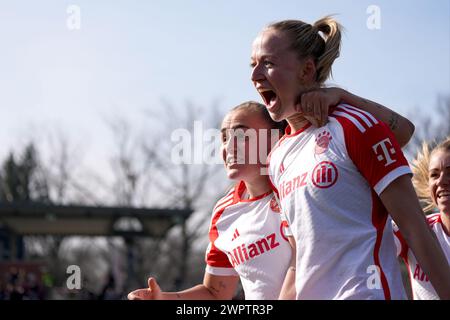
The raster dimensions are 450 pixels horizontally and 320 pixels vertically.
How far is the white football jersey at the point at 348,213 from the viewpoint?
3.03m

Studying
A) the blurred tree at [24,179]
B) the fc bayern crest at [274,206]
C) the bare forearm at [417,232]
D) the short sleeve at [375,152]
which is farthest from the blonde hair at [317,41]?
the blurred tree at [24,179]

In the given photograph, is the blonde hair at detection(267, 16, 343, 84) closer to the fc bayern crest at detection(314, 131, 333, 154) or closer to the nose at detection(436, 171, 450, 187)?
the fc bayern crest at detection(314, 131, 333, 154)

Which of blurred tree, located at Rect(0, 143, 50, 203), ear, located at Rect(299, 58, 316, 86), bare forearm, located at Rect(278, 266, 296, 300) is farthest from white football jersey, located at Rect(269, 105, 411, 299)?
blurred tree, located at Rect(0, 143, 50, 203)

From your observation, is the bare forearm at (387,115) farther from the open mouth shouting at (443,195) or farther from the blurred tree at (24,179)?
the blurred tree at (24,179)

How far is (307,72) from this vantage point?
3.41m

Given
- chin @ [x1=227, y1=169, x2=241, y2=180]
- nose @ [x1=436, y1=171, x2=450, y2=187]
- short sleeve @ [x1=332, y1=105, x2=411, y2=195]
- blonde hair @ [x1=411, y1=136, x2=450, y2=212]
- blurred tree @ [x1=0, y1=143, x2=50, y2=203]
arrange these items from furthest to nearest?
blurred tree @ [x1=0, y1=143, x2=50, y2=203] → blonde hair @ [x1=411, y1=136, x2=450, y2=212] → nose @ [x1=436, y1=171, x2=450, y2=187] → chin @ [x1=227, y1=169, x2=241, y2=180] → short sleeve @ [x1=332, y1=105, x2=411, y2=195]

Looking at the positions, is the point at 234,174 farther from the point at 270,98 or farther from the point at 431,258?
the point at 431,258

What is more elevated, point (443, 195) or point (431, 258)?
point (431, 258)

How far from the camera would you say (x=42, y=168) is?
43.6 m

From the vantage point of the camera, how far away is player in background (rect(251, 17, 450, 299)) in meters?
3.00

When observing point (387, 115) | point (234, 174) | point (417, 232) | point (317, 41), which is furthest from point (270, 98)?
point (417, 232)

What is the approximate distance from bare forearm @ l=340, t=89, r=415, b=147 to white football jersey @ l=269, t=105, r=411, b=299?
216 millimetres

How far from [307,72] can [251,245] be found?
104 centimetres

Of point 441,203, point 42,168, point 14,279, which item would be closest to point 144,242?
point 42,168
